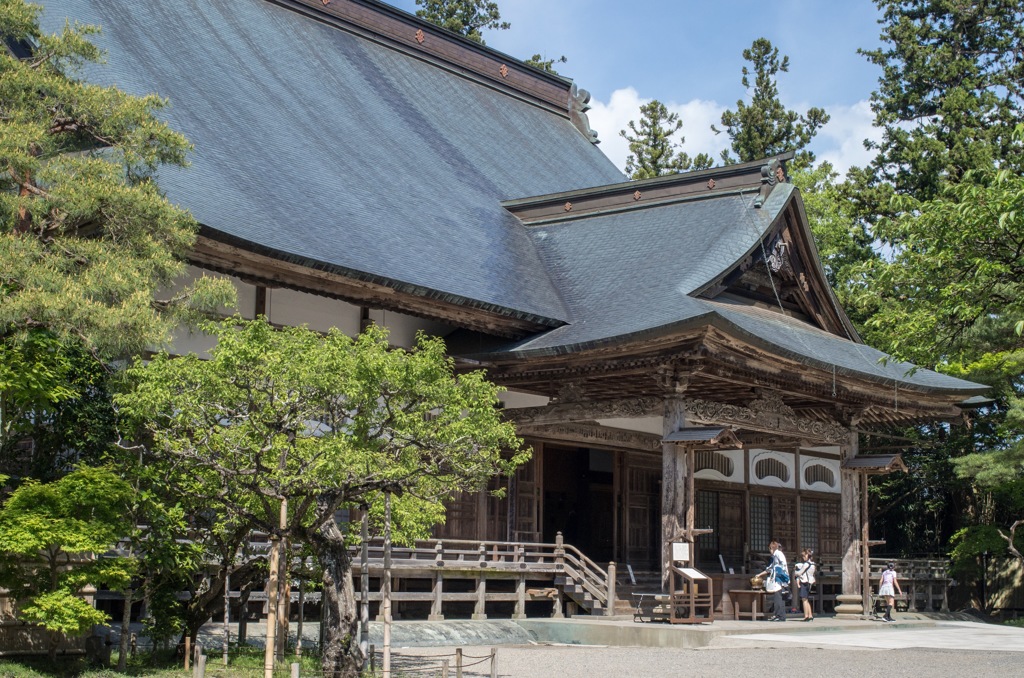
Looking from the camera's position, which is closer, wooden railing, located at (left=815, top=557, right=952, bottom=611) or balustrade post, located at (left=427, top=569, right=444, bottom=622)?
balustrade post, located at (left=427, top=569, right=444, bottom=622)

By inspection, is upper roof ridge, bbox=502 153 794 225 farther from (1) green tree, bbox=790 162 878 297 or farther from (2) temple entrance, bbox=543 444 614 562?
(1) green tree, bbox=790 162 878 297

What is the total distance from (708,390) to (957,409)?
18.5ft

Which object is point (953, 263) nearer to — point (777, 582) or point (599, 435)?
point (777, 582)

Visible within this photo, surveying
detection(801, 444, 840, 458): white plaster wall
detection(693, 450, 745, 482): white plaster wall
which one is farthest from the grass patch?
detection(801, 444, 840, 458): white plaster wall

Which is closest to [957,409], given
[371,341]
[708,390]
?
[708,390]

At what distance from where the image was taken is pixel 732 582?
2142 centimetres

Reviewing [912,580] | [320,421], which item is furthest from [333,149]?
[912,580]

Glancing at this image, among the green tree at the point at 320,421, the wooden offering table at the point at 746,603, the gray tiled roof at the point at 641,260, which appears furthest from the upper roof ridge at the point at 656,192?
the green tree at the point at 320,421

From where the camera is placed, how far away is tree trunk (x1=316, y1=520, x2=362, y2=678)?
1166 cm

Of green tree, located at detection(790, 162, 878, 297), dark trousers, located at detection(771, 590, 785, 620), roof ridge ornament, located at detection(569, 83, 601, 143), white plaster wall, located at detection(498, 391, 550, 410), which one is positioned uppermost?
roof ridge ornament, located at detection(569, 83, 601, 143)

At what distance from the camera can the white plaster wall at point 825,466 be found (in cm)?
2700

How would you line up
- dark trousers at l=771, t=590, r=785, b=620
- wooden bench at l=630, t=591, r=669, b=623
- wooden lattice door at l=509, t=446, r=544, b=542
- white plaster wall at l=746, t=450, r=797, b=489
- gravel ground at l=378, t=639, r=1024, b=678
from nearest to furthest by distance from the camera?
gravel ground at l=378, t=639, r=1024, b=678 < wooden bench at l=630, t=591, r=669, b=623 < dark trousers at l=771, t=590, r=785, b=620 < wooden lattice door at l=509, t=446, r=544, b=542 < white plaster wall at l=746, t=450, r=797, b=489

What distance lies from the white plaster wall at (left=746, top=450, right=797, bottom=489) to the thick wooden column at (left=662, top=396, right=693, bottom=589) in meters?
7.52

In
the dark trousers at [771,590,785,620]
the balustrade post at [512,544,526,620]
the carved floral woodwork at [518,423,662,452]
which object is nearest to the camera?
the balustrade post at [512,544,526,620]
